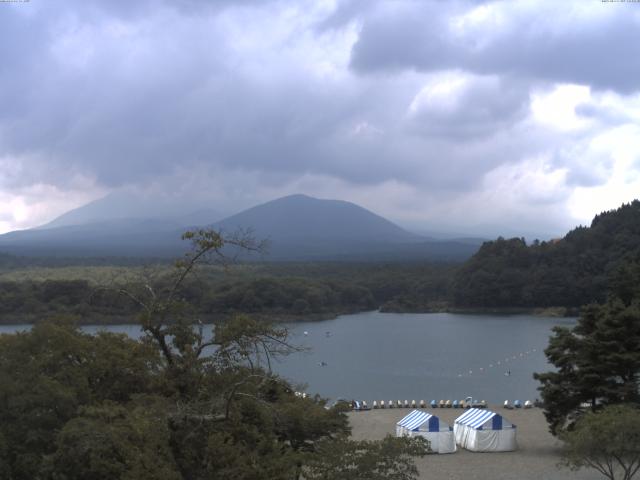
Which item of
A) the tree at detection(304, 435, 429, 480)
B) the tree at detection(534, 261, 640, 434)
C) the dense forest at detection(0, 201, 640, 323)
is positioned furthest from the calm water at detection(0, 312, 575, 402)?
the tree at detection(304, 435, 429, 480)

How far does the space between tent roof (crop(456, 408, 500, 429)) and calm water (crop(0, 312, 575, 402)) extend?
4.16 metres

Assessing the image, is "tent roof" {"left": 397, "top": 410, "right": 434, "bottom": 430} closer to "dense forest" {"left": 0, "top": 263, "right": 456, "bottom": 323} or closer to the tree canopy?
the tree canopy

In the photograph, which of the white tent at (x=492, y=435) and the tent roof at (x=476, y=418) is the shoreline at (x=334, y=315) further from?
the white tent at (x=492, y=435)

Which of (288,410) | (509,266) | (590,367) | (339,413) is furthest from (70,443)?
(509,266)

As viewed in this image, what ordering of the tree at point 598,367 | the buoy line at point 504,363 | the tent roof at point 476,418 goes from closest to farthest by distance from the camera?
the tree at point 598,367, the tent roof at point 476,418, the buoy line at point 504,363

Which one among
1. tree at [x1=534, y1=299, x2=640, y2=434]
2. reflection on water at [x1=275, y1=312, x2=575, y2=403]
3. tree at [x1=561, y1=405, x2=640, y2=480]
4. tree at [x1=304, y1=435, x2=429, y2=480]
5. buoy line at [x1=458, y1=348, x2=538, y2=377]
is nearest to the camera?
tree at [x1=304, y1=435, x2=429, y2=480]

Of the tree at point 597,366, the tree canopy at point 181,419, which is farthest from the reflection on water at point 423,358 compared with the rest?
the tree canopy at point 181,419

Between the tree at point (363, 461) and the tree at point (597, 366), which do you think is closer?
the tree at point (363, 461)

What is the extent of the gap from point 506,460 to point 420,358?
650 inches

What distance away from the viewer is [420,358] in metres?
29.0

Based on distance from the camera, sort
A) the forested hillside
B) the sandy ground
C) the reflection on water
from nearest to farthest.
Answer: the sandy ground, the reflection on water, the forested hillside

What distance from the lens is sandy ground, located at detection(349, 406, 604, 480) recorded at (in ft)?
37.5

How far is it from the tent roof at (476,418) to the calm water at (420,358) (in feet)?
13.6

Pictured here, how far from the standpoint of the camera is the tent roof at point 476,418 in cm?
1340
